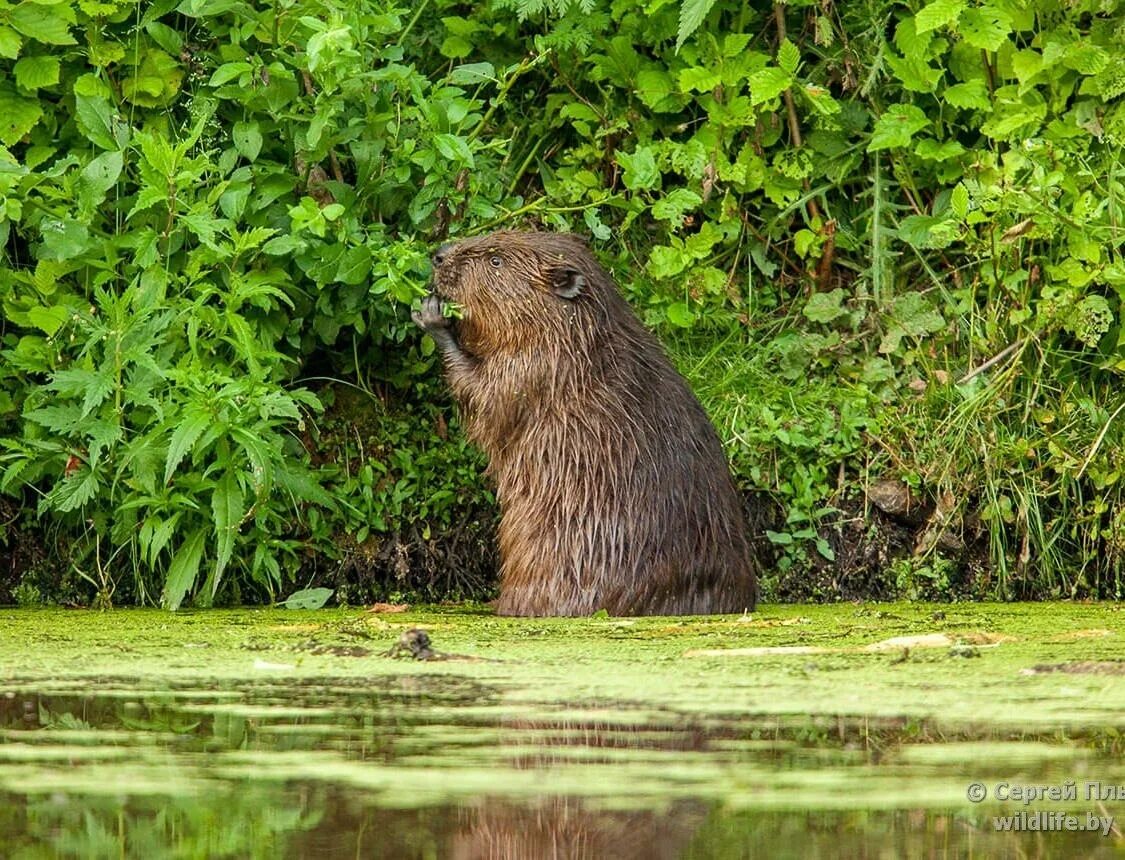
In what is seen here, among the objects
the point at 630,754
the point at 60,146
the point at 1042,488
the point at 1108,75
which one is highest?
the point at 1108,75

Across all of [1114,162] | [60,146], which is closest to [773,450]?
[1114,162]

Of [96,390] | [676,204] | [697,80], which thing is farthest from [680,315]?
[96,390]

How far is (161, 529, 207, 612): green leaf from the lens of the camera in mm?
4922

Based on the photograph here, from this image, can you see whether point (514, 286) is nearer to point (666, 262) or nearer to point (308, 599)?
point (666, 262)

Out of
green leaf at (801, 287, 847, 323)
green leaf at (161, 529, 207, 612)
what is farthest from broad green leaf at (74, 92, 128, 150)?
green leaf at (801, 287, 847, 323)

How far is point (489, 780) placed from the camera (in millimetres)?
2396

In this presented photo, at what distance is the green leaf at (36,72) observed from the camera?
5094 millimetres

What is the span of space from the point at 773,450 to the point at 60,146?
248 centimetres

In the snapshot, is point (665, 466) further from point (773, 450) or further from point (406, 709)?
point (406, 709)

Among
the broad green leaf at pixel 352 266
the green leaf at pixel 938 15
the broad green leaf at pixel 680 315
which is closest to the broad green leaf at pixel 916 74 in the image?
the green leaf at pixel 938 15

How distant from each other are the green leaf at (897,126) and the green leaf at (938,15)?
1.29ft

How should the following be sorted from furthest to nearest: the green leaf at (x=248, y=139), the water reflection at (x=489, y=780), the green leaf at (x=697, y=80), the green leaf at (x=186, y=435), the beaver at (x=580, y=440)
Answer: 1. the green leaf at (x=697, y=80)
2. the green leaf at (x=248, y=139)
3. the beaver at (x=580, y=440)
4. the green leaf at (x=186, y=435)
5. the water reflection at (x=489, y=780)

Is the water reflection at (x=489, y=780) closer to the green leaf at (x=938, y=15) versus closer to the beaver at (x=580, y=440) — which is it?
the beaver at (x=580, y=440)

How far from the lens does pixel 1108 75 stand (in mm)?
5887
